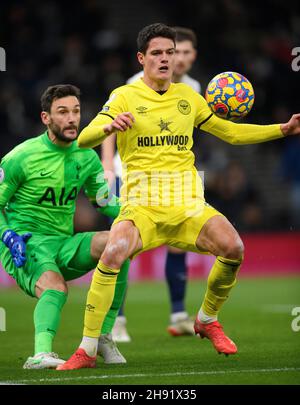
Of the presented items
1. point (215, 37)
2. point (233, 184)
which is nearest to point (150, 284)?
point (233, 184)

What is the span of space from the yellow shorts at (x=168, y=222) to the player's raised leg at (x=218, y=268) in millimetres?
61

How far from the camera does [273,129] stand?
21.9 ft

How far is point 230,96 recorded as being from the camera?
6707 millimetres

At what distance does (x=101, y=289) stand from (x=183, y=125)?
1289 mm

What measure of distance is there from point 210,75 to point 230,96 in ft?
38.4

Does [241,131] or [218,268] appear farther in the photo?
[241,131]

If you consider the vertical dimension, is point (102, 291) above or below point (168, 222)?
below

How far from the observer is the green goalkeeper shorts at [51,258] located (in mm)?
6707

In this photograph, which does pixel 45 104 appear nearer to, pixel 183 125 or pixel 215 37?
pixel 183 125

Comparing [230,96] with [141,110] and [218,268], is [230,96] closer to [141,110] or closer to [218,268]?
[141,110]

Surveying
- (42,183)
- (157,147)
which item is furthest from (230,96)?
(42,183)

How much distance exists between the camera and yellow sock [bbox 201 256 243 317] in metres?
6.54

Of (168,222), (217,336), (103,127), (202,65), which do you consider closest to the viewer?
(103,127)

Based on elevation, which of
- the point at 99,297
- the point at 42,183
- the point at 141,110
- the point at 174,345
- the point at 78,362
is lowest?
the point at 174,345
